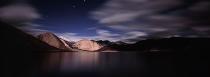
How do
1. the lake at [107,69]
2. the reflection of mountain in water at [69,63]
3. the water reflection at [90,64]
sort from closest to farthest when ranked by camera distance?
the lake at [107,69] < the water reflection at [90,64] < the reflection of mountain in water at [69,63]

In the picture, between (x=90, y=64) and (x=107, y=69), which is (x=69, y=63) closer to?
(x=90, y=64)

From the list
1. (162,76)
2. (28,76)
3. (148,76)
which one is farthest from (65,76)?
(162,76)

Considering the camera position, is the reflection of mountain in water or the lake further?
the reflection of mountain in water

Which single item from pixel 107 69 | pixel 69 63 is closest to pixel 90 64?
pixel 69 63

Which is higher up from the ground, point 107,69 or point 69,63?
point 69,63

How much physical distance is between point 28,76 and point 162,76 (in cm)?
1691

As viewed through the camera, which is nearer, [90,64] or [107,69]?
[107,69]

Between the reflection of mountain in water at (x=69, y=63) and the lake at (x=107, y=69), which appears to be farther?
the reflection of mountain in water at (x=69, y=63)

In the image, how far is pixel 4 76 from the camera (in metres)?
23.1

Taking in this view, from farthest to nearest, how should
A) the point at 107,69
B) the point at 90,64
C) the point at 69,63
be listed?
1. the point at 69,63
2. the point at 90,64
3. the point at 107,69

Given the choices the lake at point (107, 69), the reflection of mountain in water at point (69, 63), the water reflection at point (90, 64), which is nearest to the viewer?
the lake at point (107, 69)

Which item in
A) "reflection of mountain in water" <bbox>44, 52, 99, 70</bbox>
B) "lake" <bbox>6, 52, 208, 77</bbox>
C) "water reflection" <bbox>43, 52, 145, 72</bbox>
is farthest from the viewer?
"reflection of mountain in water" <bbox>44, 52, 99, 70</bbox>

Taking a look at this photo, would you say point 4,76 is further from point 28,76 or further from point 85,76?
point 85,76

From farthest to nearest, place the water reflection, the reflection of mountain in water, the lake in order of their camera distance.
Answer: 1. the reflection of mountain in water
2. the water reflection
3. the lake
